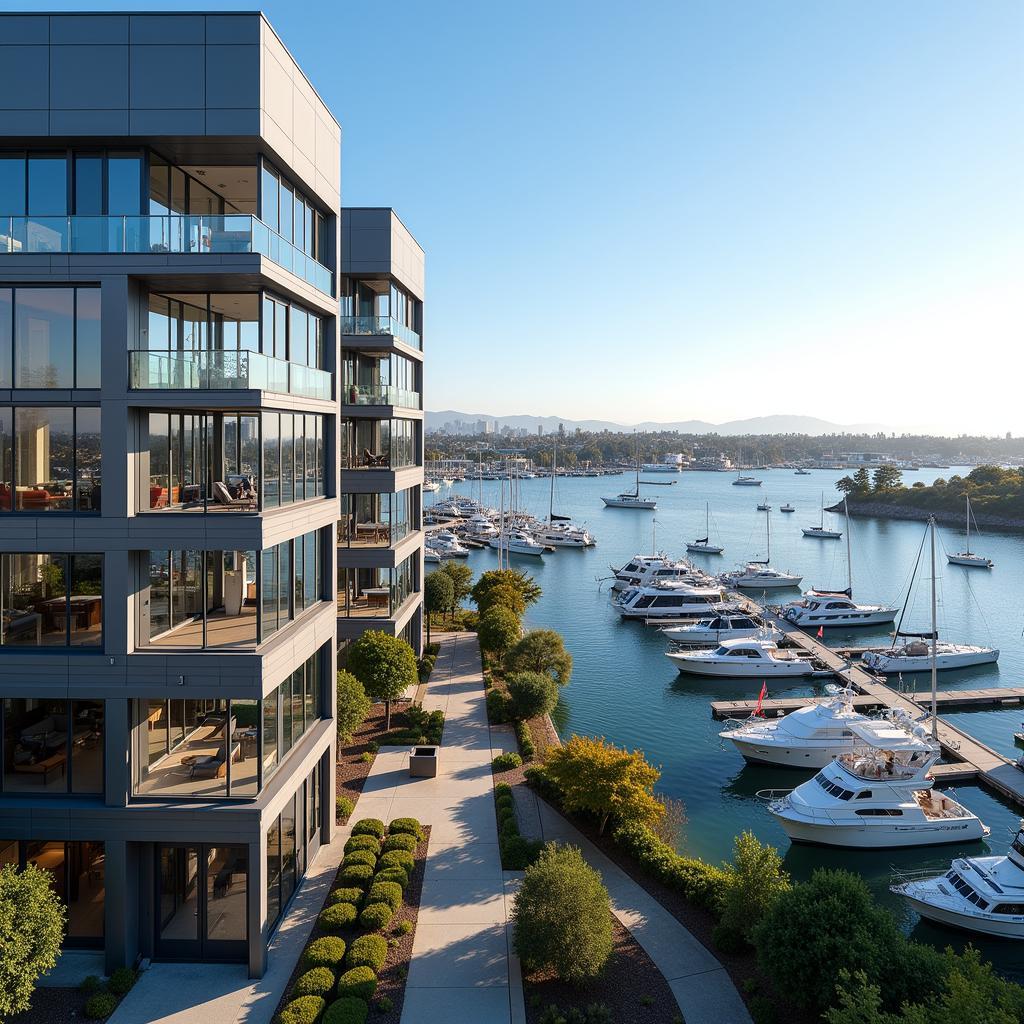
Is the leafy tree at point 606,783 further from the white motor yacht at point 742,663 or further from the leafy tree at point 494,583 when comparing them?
the white motor yacht at point 742,663

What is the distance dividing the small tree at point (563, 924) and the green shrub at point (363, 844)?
531 cm

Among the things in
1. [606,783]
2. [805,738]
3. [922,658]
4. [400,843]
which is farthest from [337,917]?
[922,658]

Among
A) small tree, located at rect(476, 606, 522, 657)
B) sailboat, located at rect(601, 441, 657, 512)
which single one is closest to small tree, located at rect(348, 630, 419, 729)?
small tree, located at rect(476, 606, 522, 657)

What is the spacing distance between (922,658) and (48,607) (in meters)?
44.4

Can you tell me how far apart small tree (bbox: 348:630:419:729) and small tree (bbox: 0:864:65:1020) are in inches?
550

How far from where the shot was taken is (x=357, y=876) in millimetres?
18500

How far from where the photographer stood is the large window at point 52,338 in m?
15.9

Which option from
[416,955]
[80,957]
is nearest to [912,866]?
[416,955]

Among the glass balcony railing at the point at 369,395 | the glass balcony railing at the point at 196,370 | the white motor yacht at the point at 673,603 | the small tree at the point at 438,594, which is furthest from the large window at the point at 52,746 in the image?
the white motor yacht at the point at 673,603

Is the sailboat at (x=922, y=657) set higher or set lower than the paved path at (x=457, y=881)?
lower

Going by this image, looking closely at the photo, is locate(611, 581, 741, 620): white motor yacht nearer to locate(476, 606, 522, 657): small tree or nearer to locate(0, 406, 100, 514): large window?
locate(476, 606, 522, 657): small tree

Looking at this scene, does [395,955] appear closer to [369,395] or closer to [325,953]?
[325,953]

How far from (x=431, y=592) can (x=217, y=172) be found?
29633 millimetres

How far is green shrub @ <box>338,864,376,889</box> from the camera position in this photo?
18500mm
